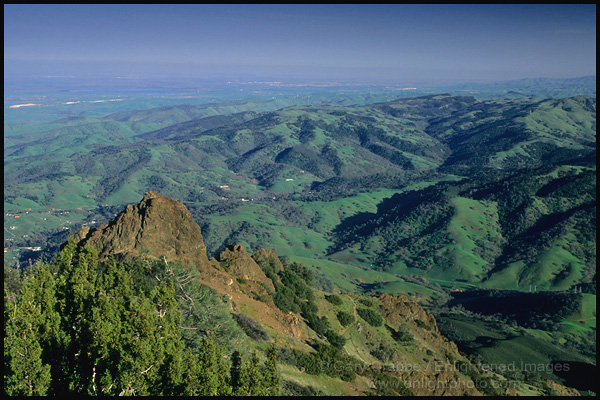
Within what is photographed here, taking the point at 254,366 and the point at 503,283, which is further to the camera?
the point at 503,283

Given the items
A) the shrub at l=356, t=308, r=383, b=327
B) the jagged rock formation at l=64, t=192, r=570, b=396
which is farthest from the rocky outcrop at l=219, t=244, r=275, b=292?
the shrub at l=356, t=308, r=383, b=327

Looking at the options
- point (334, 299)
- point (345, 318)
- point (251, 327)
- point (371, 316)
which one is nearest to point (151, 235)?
point (251, 327)

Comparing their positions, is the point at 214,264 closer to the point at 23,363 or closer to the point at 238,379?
the point at 23,363

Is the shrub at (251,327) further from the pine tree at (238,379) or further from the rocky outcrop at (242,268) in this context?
the pine tree at (238,379)

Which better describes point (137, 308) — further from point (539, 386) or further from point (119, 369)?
point (539, 386)

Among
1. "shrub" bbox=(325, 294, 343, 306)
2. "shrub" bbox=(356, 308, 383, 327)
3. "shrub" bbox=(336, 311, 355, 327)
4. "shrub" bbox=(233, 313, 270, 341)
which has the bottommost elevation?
"shrub" bbox=(356, 308, 383, 327)

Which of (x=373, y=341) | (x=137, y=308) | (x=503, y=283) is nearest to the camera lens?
(x=137, y=308)

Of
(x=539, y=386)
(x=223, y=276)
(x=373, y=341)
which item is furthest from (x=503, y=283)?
(x=223, y=276)

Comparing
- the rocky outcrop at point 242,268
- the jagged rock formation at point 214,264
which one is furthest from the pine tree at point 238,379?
the rocky outcrop at point 242,268

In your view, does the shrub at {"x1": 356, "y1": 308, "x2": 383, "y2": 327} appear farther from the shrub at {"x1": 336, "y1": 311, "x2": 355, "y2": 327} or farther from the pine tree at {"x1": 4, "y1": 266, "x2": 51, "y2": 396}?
the pine tree at {"x1": 4, "y1": 266, "x2": 51, "y2": 396}
